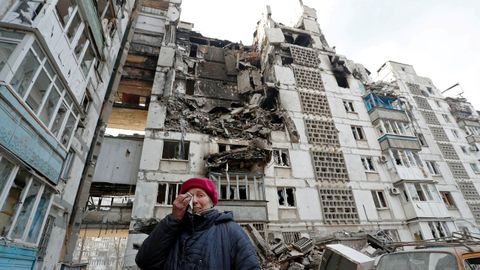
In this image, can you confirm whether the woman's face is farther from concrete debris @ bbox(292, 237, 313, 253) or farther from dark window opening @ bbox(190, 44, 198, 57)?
dark window opening @ bbox(190, 44, 198, 57)

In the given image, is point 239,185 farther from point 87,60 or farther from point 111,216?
point 87,60

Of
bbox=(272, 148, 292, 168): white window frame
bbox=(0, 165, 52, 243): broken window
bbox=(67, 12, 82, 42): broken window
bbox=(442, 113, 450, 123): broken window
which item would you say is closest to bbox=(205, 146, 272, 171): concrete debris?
bbox=(272, 148, 292, 168): white window frame

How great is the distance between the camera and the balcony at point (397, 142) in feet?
60.3

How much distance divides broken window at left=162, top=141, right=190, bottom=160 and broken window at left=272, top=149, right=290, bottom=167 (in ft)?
20.0

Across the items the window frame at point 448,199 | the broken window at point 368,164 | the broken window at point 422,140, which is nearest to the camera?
the broken window at point 368,164

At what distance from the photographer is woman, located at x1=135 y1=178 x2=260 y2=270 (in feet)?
6.56

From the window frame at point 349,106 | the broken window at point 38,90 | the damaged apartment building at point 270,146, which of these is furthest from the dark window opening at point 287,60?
the broken window at point 38,90

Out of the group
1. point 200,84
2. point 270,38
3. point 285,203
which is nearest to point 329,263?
point 285,203

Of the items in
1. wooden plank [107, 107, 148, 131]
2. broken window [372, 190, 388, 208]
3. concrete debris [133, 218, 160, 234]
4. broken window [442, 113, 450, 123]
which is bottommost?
concrete debris [133, 218, 160, 234]

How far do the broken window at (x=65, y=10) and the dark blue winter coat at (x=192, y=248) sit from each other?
926cm

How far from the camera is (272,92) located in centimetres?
1939

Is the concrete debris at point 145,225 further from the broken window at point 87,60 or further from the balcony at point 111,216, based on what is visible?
the broken window at point 87,60

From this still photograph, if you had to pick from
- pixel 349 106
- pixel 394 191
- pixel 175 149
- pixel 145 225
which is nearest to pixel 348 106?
pixel 349 106

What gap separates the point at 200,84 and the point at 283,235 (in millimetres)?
13645
